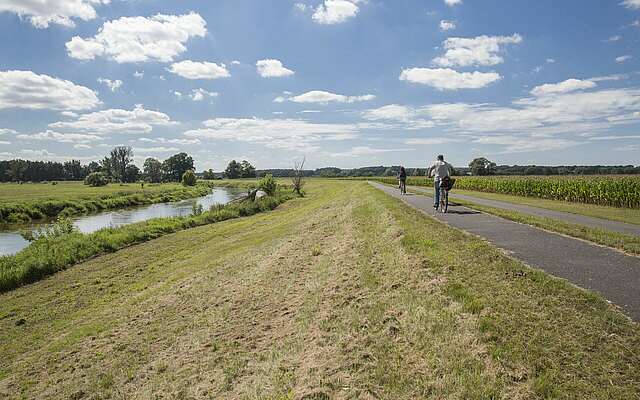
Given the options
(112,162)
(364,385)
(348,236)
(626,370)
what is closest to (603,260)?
(626,370)

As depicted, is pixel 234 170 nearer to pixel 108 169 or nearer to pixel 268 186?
pixel 108 169

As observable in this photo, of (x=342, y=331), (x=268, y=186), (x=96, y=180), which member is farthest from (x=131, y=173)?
(x=342, y=331)

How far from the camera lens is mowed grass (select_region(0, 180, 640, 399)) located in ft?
14.4

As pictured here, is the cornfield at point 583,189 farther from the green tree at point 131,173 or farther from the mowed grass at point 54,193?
the green tree at point 131,173

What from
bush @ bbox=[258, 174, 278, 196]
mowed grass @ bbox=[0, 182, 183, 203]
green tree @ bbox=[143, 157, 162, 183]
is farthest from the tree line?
bush @ bbox=[258, 174, 278, 196]

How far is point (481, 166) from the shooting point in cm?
10238

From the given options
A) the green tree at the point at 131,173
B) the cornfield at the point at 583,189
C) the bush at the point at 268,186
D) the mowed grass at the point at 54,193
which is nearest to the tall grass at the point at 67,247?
the bush at the point at 268,186

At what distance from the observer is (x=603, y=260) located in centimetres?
772

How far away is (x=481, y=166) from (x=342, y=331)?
10562 cm

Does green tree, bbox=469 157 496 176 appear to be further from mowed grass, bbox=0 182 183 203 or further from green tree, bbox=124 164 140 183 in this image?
green tree, bbox=124 164 140 183

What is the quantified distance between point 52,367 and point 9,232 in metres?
30.6

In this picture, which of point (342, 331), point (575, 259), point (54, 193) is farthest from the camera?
point (54, 193)

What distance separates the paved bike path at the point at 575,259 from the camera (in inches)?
235

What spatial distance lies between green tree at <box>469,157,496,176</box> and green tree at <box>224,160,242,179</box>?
97.6 m
